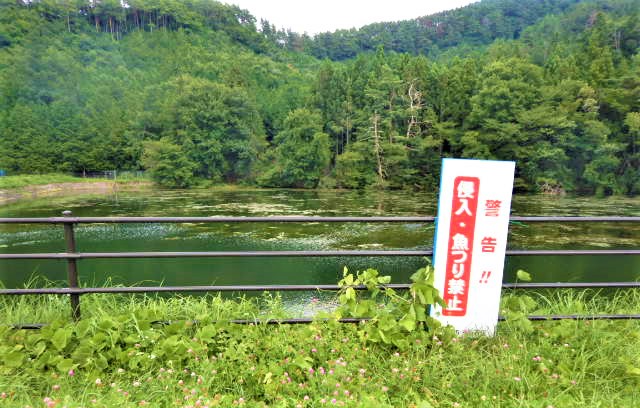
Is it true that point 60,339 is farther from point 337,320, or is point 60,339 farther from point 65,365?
point 337,320

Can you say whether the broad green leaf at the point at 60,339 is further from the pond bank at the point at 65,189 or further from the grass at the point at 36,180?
the grass at the point at 36,180

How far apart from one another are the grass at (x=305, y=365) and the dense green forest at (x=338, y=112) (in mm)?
25359

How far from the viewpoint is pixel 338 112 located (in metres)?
30.7

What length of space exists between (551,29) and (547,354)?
49.2 metres

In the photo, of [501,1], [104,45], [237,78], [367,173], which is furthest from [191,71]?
[501,1]

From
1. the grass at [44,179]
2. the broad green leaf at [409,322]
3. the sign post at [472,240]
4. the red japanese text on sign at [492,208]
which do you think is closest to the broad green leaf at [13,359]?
the broad green leaf at [409,322]

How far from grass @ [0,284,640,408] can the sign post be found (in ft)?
0.40

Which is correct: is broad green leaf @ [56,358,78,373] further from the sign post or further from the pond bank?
the pond bank

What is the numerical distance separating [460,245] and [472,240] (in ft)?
→ 0.19

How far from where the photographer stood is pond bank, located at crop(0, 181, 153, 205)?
20.2 m

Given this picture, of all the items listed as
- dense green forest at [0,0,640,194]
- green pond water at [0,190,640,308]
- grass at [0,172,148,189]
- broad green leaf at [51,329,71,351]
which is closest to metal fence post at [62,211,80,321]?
broad green leaf at [51,329,71,351]

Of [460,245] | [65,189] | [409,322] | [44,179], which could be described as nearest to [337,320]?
[409,322]

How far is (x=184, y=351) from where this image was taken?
167 cm

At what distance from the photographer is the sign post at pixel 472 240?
1724mm
